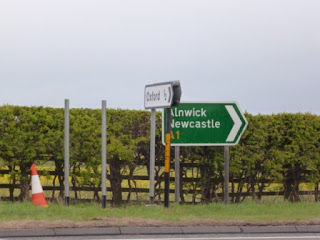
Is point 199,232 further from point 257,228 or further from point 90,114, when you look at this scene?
point 90,114

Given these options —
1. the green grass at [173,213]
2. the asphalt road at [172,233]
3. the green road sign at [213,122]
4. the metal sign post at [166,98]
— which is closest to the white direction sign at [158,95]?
the metal sign post at [166,98]

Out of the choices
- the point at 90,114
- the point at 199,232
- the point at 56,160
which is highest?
the point at 90,114

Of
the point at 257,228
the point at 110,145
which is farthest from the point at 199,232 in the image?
Result: the point at 110,145

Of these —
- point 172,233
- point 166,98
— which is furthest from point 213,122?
point 172,233

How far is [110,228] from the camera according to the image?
459 inches

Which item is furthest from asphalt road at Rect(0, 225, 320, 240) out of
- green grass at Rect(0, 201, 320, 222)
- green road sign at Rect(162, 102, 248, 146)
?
green road sign at Rect(162, 102, 248, 146)

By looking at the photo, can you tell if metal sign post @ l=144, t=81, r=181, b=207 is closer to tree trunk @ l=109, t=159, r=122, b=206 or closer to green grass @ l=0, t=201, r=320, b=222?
green grass @ l=0, t=201, r=320, b=222

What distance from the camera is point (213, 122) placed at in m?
16.1

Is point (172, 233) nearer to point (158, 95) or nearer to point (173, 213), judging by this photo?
point (173, 213)

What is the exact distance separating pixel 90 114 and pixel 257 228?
6.59m

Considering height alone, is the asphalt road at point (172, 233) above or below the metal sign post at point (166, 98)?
below

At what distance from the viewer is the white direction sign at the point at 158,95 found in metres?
14.1

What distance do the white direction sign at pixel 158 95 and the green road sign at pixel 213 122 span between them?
1331mm

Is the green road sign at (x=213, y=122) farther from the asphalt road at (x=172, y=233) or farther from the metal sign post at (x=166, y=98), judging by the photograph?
the asphalt road at (x=172, y=233)
